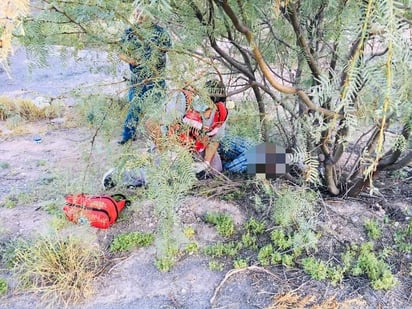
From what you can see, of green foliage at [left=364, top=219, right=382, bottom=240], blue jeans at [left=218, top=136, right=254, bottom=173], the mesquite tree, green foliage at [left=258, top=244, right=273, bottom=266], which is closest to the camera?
the mesquite tree

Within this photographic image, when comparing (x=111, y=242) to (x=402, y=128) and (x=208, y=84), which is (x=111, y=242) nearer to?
(x=208, y=84)

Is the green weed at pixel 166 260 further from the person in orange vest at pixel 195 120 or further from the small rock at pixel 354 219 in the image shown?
the small rock at pixel 354 219

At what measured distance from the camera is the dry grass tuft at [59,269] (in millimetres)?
2166

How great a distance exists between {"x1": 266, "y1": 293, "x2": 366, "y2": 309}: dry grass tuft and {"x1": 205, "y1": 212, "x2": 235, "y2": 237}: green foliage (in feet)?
1.78

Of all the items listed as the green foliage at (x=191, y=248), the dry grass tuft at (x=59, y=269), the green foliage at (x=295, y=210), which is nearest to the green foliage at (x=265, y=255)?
the green foliage at (x=295, y=210)

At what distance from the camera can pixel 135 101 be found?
2.05 m

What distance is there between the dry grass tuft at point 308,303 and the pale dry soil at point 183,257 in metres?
0.02

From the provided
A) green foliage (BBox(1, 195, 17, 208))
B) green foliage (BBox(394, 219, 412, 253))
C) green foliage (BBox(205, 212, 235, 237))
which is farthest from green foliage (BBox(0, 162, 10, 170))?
green foliage (BBox(394, 219, 412, 253))

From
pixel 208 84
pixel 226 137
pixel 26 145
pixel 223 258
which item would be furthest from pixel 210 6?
pixel 26 145

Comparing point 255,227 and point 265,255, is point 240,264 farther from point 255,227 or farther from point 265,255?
point 255,227

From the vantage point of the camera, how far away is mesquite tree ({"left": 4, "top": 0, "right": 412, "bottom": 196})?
118 centimetres

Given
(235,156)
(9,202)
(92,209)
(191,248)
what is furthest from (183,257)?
(9,202)

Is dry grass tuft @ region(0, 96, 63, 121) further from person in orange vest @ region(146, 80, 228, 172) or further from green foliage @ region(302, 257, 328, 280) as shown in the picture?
green foliage @ region(302, 257, 328, 280)

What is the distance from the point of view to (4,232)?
2693 mm
